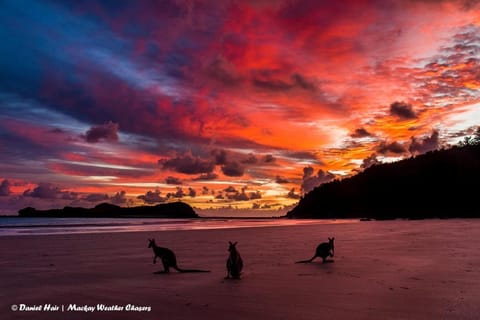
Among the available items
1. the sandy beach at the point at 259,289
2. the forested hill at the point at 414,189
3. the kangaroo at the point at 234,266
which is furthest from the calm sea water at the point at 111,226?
the forested hill at the point at 414,189

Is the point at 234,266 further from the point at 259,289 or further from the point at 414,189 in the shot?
the point at 414,189

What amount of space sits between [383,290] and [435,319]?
210 centimetres

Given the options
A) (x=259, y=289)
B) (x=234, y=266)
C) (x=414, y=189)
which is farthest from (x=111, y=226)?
(x=414, y=189)

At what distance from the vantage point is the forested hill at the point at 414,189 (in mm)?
106500

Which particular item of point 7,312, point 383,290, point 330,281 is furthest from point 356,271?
point 7,312

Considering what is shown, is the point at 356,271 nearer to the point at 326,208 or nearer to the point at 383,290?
the point at 383,290

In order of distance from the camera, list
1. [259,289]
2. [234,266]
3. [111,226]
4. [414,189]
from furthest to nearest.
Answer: [414,189] → [111,226] → [234,266] → [259,289]

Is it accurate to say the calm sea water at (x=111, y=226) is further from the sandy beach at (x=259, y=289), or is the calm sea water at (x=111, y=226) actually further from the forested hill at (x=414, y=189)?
the forested hill at (x=414, y=189)

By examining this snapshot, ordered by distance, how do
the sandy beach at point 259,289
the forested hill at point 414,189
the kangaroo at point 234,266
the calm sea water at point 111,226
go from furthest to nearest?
the forested hill at point 414,189 < the calm sea water at point 111,226 < the kangaroo at point 234,266 < the sandy beach at point 259,289

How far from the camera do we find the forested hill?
4193 inches

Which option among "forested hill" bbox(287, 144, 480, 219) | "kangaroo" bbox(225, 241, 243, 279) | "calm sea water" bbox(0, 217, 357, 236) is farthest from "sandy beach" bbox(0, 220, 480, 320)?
"forested hill" bbox(287, 144, 480, 219)

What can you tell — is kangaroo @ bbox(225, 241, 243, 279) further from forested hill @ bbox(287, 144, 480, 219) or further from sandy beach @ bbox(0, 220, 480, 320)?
forested hill @ bbox(287, 144, 480, 219)

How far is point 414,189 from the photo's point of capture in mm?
121500

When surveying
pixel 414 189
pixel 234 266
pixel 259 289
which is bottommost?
pixel 259 289
